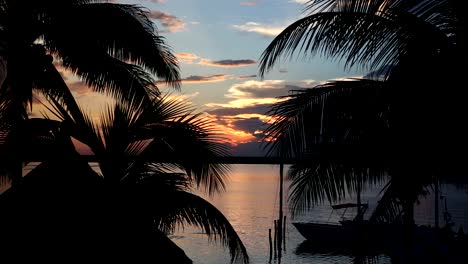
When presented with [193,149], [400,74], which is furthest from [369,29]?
[193,149]

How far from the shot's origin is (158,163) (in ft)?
33.3

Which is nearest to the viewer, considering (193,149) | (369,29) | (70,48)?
(369,29)

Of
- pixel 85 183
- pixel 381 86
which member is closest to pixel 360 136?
pixel 381 86

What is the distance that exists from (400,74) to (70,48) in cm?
702

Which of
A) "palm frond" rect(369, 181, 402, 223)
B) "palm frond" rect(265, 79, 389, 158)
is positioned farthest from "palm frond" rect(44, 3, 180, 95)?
"palm frond" rect(369, 181, 402, 223)

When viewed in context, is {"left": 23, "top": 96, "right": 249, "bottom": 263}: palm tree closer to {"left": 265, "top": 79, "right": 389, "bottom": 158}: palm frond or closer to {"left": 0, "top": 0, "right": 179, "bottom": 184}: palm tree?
{"left": 0, "top": 0, "right": 179, "bottom": 184}: palm tree

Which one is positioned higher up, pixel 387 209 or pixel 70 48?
pixel 70 48

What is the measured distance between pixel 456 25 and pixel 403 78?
3.04ft

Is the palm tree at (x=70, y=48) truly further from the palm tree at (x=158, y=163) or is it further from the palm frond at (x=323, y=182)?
the palm frond at (x=323, y=182)

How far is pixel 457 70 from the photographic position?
21.5 ft

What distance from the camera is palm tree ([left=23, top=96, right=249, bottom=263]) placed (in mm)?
9391

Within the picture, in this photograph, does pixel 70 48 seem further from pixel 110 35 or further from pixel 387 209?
pixel 387 209

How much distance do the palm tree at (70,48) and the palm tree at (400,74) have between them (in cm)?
490

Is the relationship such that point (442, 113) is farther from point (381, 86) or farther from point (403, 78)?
point (381, 86)
